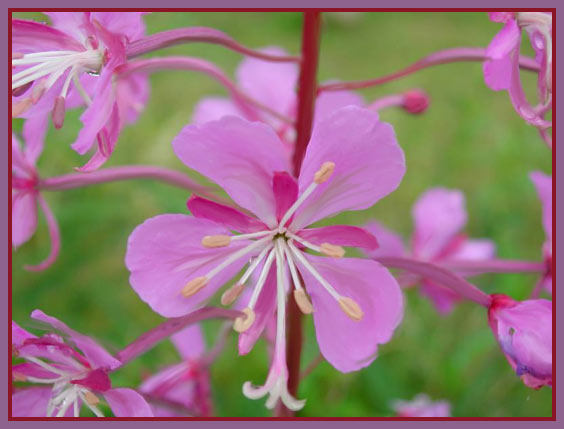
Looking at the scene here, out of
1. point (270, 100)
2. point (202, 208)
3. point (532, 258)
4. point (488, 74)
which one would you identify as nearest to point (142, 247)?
point (202, 208)

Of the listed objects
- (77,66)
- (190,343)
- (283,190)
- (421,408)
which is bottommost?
(421,408)

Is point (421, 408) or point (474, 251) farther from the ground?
point (474, 251)

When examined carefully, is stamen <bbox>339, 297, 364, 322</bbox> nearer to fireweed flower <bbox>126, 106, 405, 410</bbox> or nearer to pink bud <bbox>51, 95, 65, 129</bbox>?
fireweed flower <bbox>126, 106, 405, 410</bbox>

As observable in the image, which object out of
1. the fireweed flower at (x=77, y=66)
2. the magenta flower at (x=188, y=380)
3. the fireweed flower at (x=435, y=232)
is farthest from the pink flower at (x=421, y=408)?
the fireweed flower at (x=77, y=66)

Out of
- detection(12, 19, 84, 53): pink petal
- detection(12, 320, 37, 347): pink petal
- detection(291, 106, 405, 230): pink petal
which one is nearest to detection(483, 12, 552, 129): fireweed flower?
detection(291, 106, 405, 230): pink petal

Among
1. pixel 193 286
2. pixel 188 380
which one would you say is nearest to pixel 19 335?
pixel 193 286

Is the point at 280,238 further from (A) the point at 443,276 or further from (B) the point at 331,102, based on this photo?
(B) the point at 331,102
